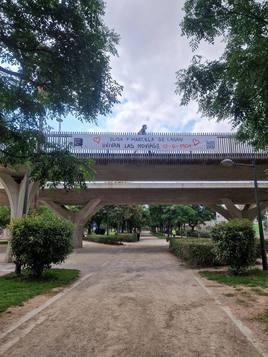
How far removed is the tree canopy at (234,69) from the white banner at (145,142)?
1268 cm

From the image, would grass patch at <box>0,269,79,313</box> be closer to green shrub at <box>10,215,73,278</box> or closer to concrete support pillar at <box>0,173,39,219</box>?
green shrub at <box>10,215,73,278</box>

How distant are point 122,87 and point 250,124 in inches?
112

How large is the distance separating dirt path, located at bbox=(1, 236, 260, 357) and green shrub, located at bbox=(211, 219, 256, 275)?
12.3 ft

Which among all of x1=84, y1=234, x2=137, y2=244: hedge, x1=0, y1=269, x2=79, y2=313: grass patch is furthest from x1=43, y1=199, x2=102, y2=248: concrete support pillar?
x1=0, y1=269, x2=79, y2=313: grass patch

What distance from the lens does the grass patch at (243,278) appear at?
40.8 feet

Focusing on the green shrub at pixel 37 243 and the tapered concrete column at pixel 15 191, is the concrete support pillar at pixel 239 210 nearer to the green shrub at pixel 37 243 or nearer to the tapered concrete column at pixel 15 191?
the tapered concrete column at pixel 15 191

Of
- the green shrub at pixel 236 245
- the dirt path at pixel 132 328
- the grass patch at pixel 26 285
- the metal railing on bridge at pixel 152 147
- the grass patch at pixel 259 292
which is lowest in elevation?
the dirt path at pixel 132 328

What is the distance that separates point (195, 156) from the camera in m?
21.1

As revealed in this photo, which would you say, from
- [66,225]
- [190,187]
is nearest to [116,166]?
[66,225]

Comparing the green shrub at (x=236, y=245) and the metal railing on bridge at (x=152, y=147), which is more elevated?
the metal railing on bridge at (x=152, y=147)

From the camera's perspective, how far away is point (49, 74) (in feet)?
20.8

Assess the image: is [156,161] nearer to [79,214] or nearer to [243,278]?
[243,278]

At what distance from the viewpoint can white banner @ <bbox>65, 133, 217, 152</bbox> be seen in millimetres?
21125

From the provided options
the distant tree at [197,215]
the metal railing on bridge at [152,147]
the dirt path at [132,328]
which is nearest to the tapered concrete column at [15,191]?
the metal railing on bridge at [152,147]
